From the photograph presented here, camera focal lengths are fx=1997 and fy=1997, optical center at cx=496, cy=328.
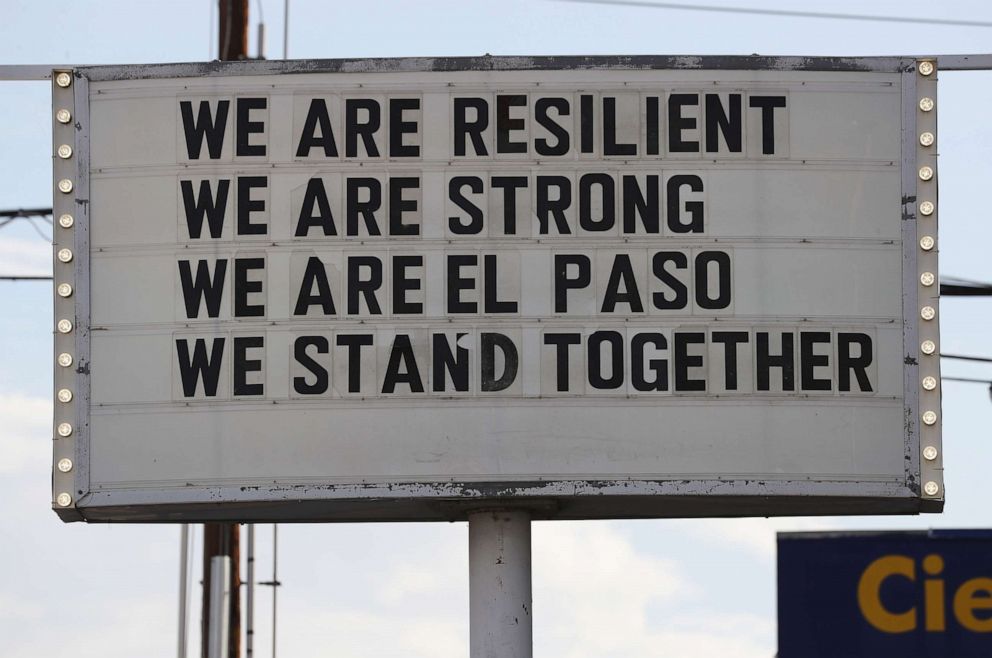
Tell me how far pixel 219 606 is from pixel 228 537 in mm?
912

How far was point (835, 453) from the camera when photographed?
968cm

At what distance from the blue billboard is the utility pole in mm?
8098

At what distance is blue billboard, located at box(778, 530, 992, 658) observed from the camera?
42.1ft

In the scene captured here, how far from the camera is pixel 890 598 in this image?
12.9m

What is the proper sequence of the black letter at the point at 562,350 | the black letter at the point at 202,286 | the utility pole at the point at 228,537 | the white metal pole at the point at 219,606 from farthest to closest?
1. the utility pole at the point at 228,537
2. the white metal pole at the point at 219,606
3. the black letter at the point at 202,286
4. the black letter at the point at 562,350

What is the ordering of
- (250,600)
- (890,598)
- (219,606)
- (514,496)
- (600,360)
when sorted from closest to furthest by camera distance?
(514,496) < (600,360) < (890,598) < (219,606) < (250,600)

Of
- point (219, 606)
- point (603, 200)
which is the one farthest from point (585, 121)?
point (219, 606)

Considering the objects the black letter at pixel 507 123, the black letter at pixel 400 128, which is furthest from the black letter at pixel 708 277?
the black letter at pixel 400 128

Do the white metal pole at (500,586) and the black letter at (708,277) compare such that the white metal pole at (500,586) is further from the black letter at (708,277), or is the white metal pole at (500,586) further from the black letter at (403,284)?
the black letter at (708,277)

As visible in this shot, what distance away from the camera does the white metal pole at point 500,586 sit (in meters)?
10.0

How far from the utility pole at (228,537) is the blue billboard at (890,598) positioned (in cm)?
810

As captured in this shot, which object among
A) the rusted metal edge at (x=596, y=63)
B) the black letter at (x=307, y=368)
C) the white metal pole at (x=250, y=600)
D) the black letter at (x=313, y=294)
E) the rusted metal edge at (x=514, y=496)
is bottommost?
the white metal pole at (x=250, y=600)

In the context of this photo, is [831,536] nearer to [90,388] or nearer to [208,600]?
[90,388]

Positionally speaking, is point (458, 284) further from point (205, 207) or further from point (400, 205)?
point (205, 207)
